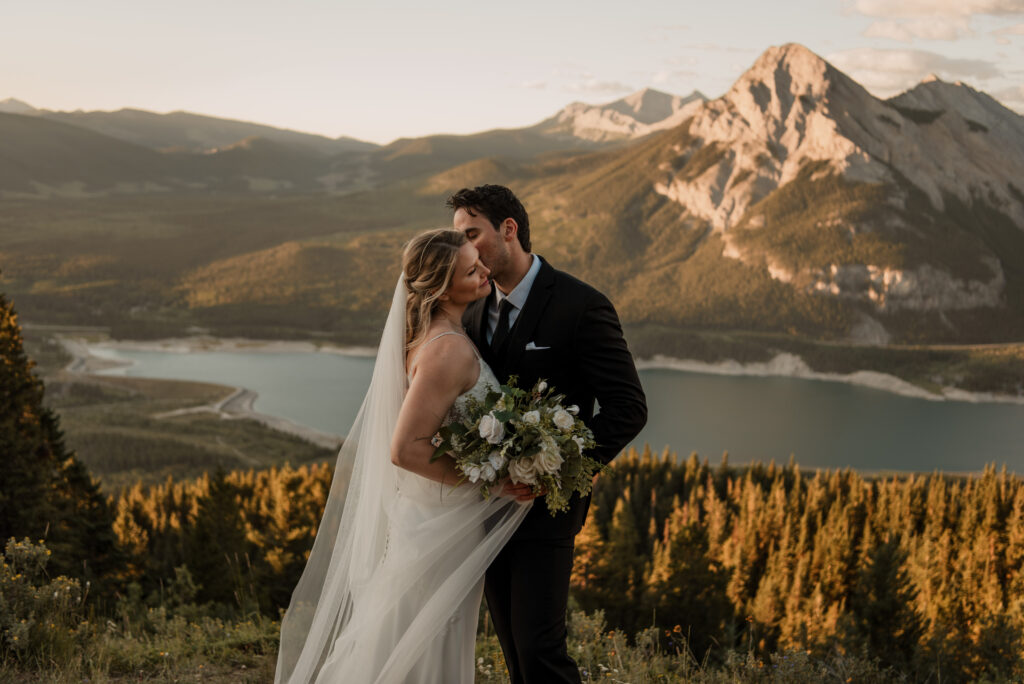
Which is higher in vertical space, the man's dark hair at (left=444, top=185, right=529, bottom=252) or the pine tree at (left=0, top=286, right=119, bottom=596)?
the man's dark hair at (left=444, top=185, right=529, bottom=252)

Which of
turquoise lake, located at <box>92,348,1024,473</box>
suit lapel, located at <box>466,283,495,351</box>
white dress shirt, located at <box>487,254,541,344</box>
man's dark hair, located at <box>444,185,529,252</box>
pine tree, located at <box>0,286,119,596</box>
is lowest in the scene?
turquoise lake, located at <box>92,348,1024,473</box>

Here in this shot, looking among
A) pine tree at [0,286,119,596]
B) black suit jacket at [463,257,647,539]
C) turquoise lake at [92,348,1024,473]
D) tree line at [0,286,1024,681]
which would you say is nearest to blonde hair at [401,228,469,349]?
black suit jacket at [463,257,647,539]

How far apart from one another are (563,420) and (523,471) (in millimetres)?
250

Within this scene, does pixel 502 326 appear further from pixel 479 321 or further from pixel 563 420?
pixel 563 420

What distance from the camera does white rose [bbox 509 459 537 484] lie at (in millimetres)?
3135

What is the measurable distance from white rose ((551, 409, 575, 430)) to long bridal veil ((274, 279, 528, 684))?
18.7 inches

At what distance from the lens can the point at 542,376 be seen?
3430 mm

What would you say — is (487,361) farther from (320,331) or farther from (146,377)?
(320,331)

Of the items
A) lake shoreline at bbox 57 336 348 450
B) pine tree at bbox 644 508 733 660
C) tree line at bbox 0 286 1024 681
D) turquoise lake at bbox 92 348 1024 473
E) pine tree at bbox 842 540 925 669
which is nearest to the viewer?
tree line at bbox 0 286 1024 681

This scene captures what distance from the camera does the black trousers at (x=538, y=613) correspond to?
3199mm

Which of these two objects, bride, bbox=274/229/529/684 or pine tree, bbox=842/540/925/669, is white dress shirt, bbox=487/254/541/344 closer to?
bride, bbox=274/229/529/684

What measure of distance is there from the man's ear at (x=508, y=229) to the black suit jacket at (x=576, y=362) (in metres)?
0.26

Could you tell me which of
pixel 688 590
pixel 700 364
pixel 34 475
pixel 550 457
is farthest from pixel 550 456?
pixel 700 364

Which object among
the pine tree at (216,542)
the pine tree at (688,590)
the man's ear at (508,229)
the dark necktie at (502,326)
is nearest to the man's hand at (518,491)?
the dark necktie at (502,326)
